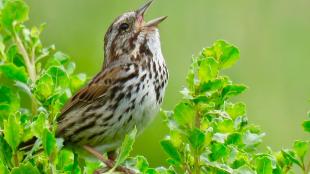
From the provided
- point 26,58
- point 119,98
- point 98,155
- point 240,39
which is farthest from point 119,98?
point 240,39

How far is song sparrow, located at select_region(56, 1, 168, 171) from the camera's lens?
323cm

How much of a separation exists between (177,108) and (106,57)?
1325 mm

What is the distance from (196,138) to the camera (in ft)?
7.56

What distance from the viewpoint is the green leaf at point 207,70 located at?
7.73 feet

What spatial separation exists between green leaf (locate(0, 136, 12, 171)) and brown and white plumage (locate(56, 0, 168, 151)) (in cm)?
80

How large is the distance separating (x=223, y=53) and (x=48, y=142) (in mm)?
456

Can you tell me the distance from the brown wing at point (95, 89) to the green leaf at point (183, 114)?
40.0 inches

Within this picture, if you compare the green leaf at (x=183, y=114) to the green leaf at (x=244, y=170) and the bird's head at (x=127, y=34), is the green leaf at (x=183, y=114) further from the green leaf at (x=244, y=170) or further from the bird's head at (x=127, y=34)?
the bird's head at (x=127, y=34)

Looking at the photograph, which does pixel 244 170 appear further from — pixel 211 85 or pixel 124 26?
pixel 124 26

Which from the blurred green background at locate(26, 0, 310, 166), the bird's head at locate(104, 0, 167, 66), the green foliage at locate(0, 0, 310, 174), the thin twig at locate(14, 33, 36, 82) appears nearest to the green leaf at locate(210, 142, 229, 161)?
the green foliage at locate(0, 0, 310, 174)

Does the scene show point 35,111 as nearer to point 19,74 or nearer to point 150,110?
point 19,74

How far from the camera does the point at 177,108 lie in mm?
2346

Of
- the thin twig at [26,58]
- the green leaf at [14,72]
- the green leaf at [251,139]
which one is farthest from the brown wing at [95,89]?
the green leaf at [251,139]

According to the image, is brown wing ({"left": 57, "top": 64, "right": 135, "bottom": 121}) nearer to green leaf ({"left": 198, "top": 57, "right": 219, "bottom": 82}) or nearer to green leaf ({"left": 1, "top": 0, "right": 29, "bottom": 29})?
green leaf ({"left": 1, "top": 0, "right": 29, "bottom": 29})
